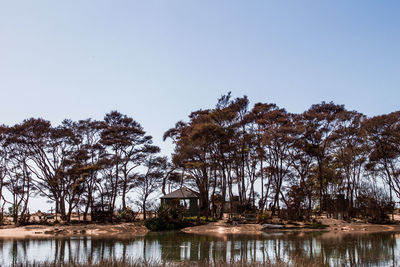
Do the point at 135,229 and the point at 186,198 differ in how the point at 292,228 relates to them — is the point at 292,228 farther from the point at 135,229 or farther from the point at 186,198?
the point at 135,229

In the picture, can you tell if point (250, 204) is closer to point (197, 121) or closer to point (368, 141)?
point (197, 121)

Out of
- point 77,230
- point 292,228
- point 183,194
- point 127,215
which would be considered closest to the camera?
point 292,228

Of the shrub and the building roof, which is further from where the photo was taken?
the building roof

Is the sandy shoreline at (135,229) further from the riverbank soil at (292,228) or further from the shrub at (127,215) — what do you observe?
the shrub at (127,215)

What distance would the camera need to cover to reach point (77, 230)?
32.2 meters

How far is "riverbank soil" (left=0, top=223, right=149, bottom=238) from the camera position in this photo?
31328 millimetres

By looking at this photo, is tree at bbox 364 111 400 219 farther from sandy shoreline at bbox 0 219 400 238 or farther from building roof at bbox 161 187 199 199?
building roof at bbox 161 187 199 199

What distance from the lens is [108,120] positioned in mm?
40406

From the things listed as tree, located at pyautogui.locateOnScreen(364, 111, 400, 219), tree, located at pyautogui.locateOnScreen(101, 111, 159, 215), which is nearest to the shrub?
tree, located at pyautogui.locateOnScreen(101, 111, 159, 215)

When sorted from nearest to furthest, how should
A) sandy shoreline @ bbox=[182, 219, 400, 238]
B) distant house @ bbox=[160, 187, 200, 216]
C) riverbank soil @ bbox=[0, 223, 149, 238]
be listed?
sandy shoreline @ bbox=[182, 219, 400, 238] < riverbank soil @ bbox=[0, 223, 149, 238] < distant house @ bbox=[160, 187, 200, 216]

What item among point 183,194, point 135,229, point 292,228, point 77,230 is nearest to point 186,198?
point 183,194

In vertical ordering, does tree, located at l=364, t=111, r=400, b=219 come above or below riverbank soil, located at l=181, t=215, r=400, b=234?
above

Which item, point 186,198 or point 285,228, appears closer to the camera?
point 285,228

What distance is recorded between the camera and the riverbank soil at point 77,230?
103 ft
